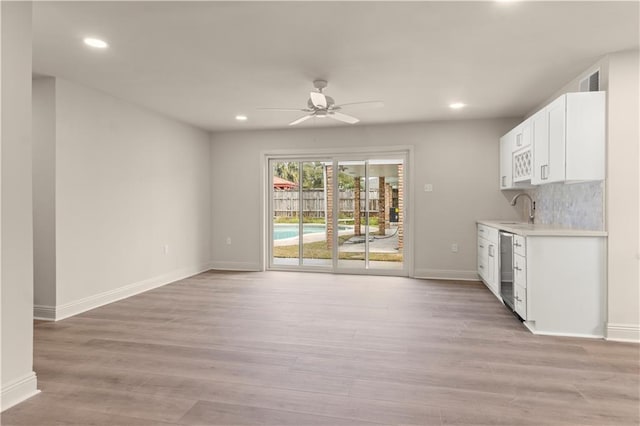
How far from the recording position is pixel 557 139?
3541 millimetres

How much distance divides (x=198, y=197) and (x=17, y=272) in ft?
14.2

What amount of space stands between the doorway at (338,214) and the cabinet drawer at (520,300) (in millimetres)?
2419

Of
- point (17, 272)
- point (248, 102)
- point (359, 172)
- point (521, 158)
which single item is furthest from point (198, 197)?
point (521, 158)

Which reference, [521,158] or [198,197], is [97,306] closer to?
[198,197]

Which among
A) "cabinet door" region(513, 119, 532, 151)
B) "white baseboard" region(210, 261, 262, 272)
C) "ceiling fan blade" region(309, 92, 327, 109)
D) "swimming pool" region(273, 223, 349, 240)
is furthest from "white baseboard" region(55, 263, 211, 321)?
"cabinet door" region(513, 119, 532, 151)

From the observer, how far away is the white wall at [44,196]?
3.83 metres

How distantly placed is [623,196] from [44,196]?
5376 millimetres

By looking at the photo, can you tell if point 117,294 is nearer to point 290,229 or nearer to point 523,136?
point 290,229

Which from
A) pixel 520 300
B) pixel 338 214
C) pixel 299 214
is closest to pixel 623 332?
pixel 520 300

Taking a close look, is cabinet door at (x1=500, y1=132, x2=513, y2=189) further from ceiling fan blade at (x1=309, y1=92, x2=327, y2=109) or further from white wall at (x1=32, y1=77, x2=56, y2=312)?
white wall at (x1=32, y1=77, x2=56, y2=312)

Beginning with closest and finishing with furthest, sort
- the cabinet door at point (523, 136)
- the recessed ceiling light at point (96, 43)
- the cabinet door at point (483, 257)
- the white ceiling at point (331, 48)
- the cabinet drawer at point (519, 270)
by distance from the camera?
1. the white ceiling at point (331, 48)
2. the recessed ceiling light at point (96, 43)
3. the cabinet drawer at point (519, 270)
4. the cabinet door at point (523, 136)
5. the cabinet door at point (483, 257)

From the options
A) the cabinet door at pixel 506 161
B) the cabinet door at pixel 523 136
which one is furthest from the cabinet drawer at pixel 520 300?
the cabinet door at pixel 506 161

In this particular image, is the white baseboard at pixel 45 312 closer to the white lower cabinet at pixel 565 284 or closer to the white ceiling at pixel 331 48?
the white ceiling at pixel 331 48

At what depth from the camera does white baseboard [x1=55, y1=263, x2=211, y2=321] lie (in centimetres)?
395
